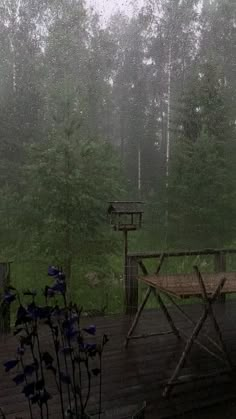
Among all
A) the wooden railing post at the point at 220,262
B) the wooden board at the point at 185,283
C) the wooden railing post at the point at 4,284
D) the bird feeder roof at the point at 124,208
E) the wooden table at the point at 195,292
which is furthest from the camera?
the wooden railing post at the point at 220,262

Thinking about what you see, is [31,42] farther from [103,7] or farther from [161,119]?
[161,119]

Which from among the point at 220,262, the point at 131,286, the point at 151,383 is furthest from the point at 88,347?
the point at 220,262

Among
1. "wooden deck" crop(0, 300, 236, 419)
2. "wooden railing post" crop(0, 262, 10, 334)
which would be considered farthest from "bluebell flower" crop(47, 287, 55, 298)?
"wooden railing post" crop(0, 262, 10, 334)

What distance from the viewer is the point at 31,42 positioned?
10852mm

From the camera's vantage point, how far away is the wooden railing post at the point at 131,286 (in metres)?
3.88

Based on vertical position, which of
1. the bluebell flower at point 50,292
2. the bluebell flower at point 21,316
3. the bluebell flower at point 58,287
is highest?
the bluebell flower at point 58,287

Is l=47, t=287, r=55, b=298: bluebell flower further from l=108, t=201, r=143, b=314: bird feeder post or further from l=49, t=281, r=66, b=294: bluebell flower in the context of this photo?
l=108, t=201, r=143, b=314: bird feeder post

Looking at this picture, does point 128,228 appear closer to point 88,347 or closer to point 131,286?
point 131,286

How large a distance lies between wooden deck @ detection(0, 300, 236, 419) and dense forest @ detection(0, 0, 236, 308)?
8.93 feet

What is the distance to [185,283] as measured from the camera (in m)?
2.96

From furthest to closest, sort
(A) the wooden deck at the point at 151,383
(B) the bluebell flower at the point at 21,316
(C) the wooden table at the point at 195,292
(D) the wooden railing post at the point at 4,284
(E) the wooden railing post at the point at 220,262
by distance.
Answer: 1. (E) the wooden railing post at the point at 220,262
2. (D) the wooden railing post at the point at 4,284
3. (C) the wooden table at the point at 195,292
4. (A) the wooden deck at the point at 151,383
5. (B) the bluebell flower at the point at 21,316

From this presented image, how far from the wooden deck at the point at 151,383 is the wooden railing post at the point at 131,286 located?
0.40 meters

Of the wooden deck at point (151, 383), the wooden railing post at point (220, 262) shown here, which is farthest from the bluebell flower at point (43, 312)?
the wooden railing post at point (220, 262)

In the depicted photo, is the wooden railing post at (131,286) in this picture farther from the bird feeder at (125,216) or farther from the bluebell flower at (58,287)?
the bluebell flower at (58,287)
